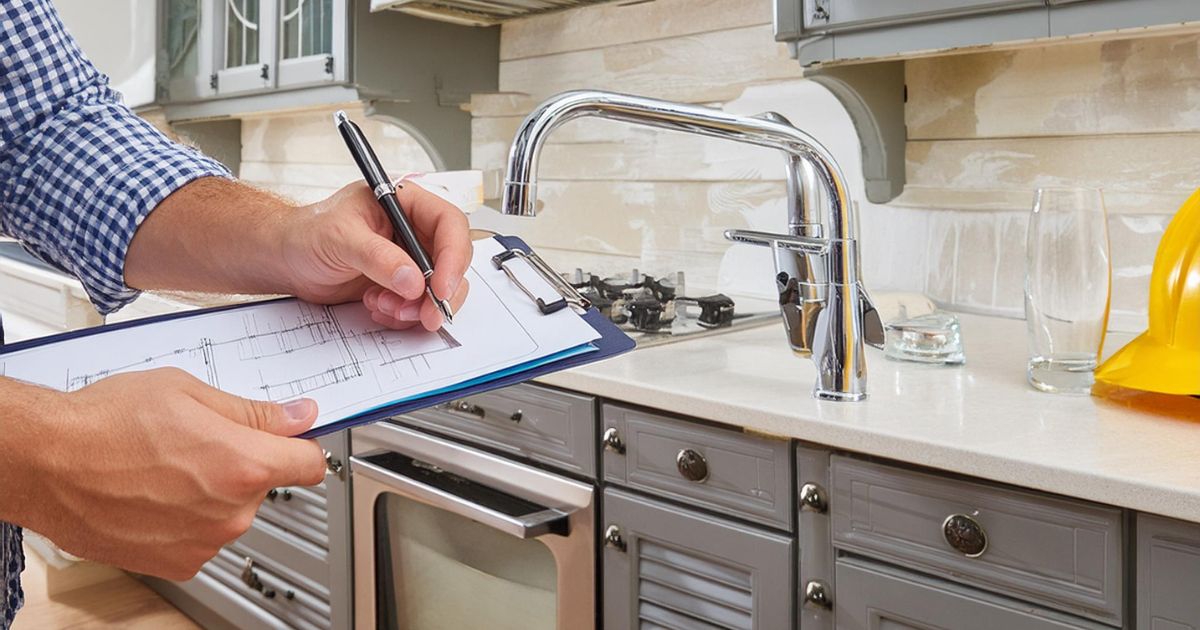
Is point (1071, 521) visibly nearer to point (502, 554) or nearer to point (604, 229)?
point (502, 554)

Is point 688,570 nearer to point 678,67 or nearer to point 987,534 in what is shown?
point 987,534

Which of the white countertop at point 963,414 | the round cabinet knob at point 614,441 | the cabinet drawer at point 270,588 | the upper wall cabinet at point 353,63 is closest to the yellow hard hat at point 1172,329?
the white countertop at point 963,414

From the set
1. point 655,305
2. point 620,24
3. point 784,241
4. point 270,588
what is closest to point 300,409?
point 784,241

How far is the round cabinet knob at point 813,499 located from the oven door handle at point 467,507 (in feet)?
1.17

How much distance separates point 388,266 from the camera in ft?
2.41

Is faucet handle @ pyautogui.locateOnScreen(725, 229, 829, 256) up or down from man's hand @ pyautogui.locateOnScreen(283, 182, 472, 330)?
up

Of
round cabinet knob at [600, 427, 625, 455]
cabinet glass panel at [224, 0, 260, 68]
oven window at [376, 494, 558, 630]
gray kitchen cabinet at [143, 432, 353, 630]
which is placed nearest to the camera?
round cabinet knob at [600, 427, 625, 455]

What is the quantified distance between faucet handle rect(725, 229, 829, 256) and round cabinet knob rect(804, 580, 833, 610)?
40cm

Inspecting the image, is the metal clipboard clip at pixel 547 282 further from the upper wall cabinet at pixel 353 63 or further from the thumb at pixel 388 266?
the upper wall cabinet at pixel 353 63

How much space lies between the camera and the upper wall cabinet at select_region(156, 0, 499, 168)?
7.52ft

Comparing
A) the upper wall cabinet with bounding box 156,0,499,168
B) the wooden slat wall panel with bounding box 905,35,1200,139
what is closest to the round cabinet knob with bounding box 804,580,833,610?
the wooden slat wall panel with bounding box 905,35,1200,139

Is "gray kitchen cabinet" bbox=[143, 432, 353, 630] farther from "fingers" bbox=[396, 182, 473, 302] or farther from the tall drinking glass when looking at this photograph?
the tall drinking glass

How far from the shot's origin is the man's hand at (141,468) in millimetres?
535

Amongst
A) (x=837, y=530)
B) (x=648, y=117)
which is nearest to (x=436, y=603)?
(x=837, y=530)
